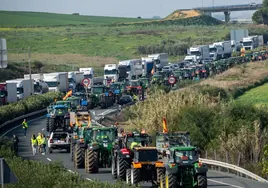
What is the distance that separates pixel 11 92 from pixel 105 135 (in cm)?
3820

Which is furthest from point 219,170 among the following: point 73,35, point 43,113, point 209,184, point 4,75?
point 73,35

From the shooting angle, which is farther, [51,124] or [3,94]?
[3,94]

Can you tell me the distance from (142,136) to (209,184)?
9.73ft

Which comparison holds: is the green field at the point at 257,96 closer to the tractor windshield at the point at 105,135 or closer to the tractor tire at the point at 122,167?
the tractor windshield at the point at 105,135

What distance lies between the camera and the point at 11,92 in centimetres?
7250

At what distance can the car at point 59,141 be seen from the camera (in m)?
44.2

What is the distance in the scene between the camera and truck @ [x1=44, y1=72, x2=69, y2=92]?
267 ft

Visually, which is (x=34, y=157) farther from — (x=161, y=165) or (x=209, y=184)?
(x=161, y=165)

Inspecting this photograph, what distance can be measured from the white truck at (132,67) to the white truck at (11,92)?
22613 mm

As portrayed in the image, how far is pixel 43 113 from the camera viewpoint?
69.4 metres

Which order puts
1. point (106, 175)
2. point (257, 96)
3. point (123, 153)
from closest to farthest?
1. point (123, 153)
2. point (106, 175)
3. point (257, 96)

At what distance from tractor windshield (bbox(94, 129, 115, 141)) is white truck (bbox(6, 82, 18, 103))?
37.3 m

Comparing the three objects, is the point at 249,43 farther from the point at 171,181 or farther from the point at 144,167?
the point at 171,181

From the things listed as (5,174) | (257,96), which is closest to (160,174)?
(5,174)
